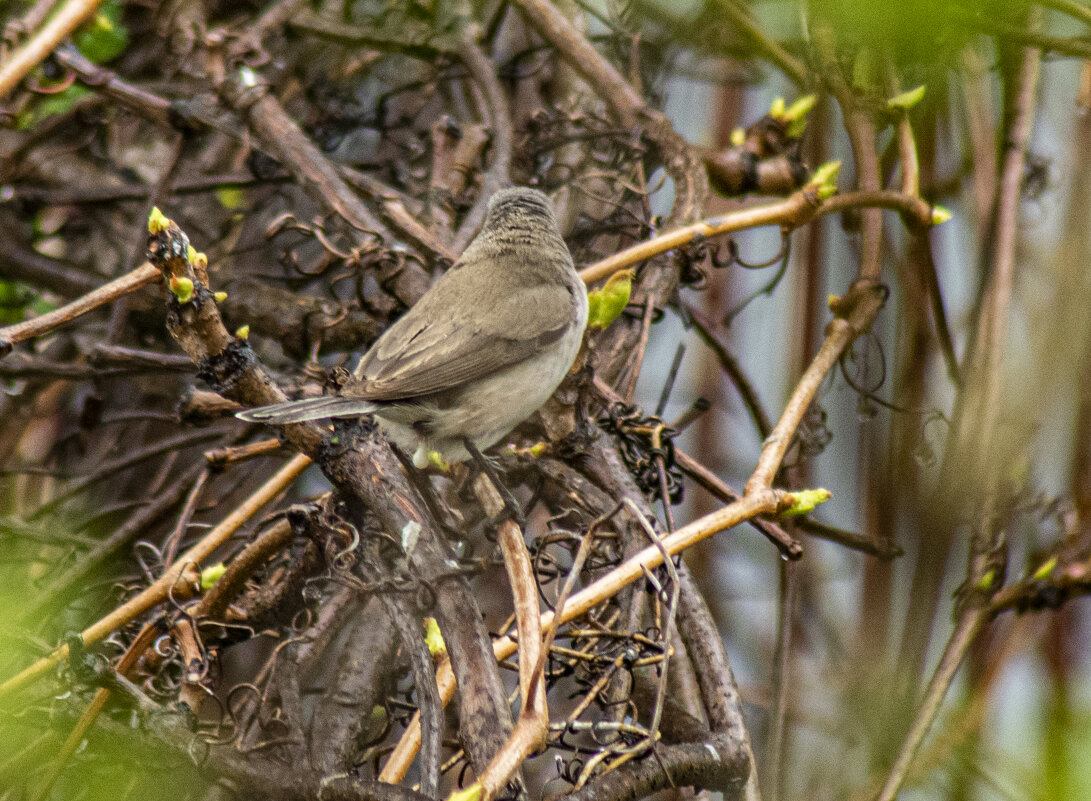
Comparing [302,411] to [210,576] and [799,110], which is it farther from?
[799,110]

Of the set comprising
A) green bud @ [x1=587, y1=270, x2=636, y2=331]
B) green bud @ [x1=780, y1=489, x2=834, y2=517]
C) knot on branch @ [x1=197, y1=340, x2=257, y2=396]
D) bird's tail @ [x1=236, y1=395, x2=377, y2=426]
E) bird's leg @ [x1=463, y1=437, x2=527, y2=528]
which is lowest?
A: bird's leg @ [x1=463, y1=437, x2=527, y2=528]

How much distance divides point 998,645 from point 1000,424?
27.4 inches

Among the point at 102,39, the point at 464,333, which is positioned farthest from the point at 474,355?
the point at 102,39

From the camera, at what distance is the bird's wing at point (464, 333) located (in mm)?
2211

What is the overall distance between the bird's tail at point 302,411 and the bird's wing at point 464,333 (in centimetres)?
20

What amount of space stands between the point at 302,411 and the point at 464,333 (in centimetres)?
63

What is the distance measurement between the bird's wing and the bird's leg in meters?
0.17

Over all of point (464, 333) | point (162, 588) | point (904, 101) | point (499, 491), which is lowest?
point (162, 588)

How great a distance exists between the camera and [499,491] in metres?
2.16

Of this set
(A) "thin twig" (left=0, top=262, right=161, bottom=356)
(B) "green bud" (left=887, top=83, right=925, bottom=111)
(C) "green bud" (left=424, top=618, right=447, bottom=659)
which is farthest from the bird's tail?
(B) "green bud" (left=887, top=83, right=925, bottom=111)

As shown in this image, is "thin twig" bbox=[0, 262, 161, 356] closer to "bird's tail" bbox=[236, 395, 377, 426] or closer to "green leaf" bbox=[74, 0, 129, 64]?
"bird's tail" bbox=[236, 395, 377, 426]

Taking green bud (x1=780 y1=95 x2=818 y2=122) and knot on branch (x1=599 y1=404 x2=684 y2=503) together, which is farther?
green bud (x1=780 y1=95 x2=818 y2=122)

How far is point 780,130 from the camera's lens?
306cm

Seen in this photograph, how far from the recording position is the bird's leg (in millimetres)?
1972
